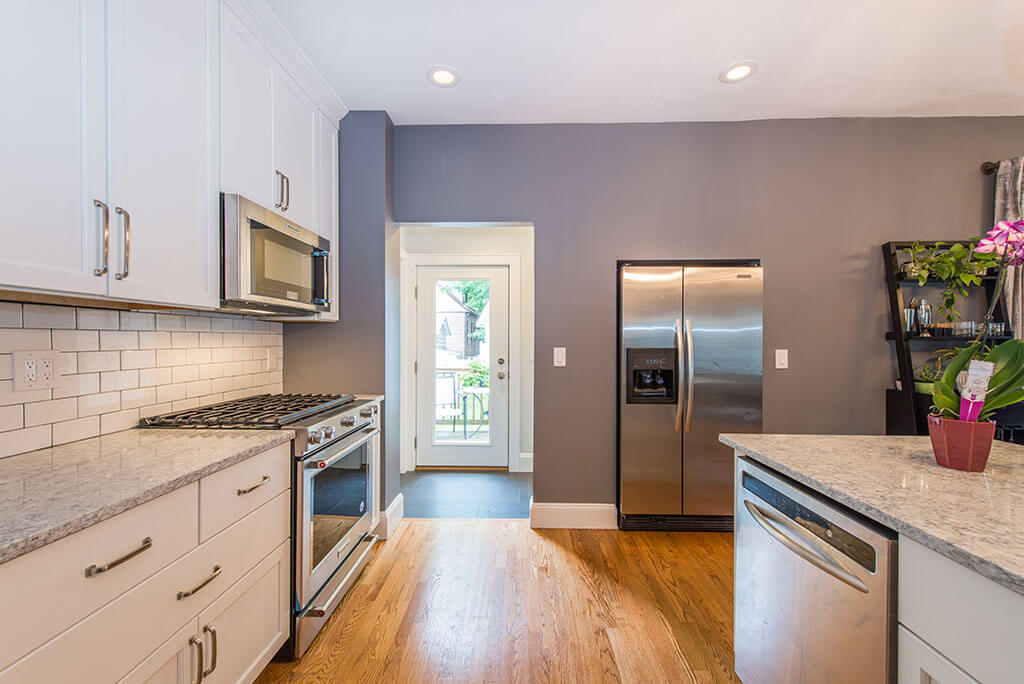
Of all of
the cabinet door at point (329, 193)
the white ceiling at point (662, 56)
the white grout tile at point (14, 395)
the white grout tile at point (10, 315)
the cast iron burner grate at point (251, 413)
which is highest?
the white ceiling at point (662, 56)

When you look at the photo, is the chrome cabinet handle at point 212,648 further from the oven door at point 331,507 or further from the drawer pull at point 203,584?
the oven door at point 331,507

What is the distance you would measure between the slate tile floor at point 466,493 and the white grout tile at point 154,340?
182 cm

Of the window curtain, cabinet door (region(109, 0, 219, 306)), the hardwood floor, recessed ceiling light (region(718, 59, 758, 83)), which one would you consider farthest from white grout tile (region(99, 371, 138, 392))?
the window curtain

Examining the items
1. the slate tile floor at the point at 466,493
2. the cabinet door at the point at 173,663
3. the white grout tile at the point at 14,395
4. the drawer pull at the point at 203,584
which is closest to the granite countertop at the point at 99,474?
the white grout tile at the point at 14,395

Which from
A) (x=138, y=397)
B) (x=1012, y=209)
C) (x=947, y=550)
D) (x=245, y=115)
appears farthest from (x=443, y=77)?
(x=1012, y=209)

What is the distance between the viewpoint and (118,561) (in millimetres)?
963

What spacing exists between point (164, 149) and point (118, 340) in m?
0.74

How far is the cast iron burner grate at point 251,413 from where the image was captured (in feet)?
5.50

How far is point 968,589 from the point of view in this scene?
746 mm

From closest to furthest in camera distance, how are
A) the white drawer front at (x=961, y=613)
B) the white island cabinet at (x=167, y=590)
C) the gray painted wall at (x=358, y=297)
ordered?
1. the white drawer front at (x=961, y=613)
2. the white island cabinet at (x=167, y=590)
3. the gray painted wall at (x=358, y=297)

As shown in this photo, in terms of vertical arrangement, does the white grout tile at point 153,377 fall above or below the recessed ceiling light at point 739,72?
below

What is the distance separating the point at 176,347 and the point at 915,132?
434 centimetres

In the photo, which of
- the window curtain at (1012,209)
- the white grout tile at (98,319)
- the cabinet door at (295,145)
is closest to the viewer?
the white grout tile at (98,319)

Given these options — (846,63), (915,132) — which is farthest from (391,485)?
(915,132)
